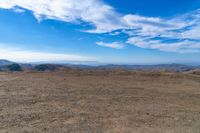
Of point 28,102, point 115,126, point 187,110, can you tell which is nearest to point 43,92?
point 28,102

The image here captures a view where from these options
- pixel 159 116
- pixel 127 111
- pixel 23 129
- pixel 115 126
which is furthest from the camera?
pixel 127 111

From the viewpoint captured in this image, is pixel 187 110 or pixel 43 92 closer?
pixel 187 110

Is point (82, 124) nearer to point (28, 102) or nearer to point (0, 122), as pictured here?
point (0, 122)

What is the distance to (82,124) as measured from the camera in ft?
27.2

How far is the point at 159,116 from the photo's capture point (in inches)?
379

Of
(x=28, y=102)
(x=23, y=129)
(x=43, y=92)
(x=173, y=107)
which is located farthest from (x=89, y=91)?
(x=23, y=129)

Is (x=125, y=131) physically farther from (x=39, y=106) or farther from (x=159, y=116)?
(x=39, y=106)

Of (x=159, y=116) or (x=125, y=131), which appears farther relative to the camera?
(x=159, y=116)

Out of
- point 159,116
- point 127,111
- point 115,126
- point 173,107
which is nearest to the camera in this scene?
point 115,126

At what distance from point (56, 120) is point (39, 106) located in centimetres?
235

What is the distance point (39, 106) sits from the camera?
35.0ft

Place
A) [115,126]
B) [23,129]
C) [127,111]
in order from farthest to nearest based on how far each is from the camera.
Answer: [127,111]
[115,126]
[23,129]

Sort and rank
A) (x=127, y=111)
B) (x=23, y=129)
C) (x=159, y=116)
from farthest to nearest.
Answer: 1. (x=127, y=111)
2. (x=159, y=116)
3. (x=23, y=129)

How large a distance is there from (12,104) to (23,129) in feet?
12.0
